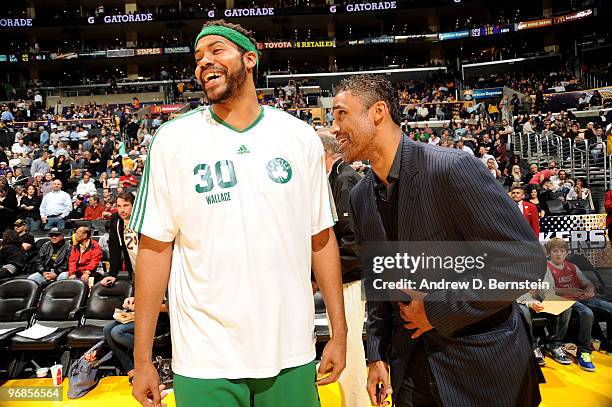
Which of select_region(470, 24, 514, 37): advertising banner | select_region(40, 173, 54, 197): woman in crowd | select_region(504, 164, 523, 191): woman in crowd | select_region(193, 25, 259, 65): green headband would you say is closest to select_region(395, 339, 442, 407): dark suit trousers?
select_region(193, 25, 259, 65): green headband

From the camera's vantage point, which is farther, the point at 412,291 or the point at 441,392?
the point at 412,291

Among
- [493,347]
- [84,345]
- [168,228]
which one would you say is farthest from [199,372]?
[84,345]

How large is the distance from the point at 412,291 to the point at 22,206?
10203 mm

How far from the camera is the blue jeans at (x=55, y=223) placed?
9547 millimetres

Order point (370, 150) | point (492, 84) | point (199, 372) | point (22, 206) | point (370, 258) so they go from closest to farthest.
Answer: point (199, 372) → point (370, 150) → point (370, 258) → point (22, 206) → point (492, 84)

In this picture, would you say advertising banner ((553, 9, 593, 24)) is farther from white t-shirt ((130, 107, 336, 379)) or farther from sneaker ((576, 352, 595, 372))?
white t-shirt ((130, 107, 336, 379))

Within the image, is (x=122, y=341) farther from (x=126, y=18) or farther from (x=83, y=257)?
(x=126, y=18)

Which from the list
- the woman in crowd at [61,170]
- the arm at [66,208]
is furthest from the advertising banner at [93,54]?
the arm at [66,208]

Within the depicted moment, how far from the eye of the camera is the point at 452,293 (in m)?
1.48

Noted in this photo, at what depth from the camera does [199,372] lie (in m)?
1.44

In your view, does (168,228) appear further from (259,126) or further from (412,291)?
(412,291)

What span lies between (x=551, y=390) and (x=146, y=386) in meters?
3.53

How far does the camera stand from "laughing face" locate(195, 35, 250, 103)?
1.60 meters

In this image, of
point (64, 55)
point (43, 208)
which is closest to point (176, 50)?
point (64, 55)
